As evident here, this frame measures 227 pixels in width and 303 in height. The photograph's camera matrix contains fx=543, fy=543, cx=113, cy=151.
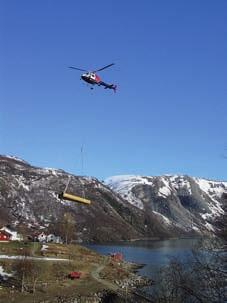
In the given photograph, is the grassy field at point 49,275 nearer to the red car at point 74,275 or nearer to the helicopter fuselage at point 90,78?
the red car at point 74,275

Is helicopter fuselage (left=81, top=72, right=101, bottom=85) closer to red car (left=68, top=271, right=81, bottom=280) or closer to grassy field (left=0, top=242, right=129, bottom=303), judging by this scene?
grassy field (left=0, top=242, right=129, bottom=303)

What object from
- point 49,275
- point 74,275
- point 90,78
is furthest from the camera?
point 74,275

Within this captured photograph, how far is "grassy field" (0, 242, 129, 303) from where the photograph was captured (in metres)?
70.2

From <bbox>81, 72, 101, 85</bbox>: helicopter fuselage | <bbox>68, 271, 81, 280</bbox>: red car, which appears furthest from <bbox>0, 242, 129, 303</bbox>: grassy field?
<bbox>81, 72, 101, 85</bbox>: helicopter fuselage

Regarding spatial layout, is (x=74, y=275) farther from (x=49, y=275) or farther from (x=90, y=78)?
(x=90, y=78)

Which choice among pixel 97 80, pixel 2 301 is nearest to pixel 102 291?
pixel 2 301

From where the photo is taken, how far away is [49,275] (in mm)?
86625

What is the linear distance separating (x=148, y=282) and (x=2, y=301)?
37542mm

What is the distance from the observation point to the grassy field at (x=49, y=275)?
70.2 m

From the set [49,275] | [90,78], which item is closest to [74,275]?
[49,275]

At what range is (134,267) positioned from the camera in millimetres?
129625

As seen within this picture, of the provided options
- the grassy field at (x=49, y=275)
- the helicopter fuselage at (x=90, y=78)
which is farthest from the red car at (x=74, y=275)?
the helicopter fuselage at (x=90, y=78)

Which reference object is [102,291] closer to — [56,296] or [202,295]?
[56,296]

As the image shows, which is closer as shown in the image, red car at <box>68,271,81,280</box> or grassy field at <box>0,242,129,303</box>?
grassy field at <box>0,242,129,303</box>
